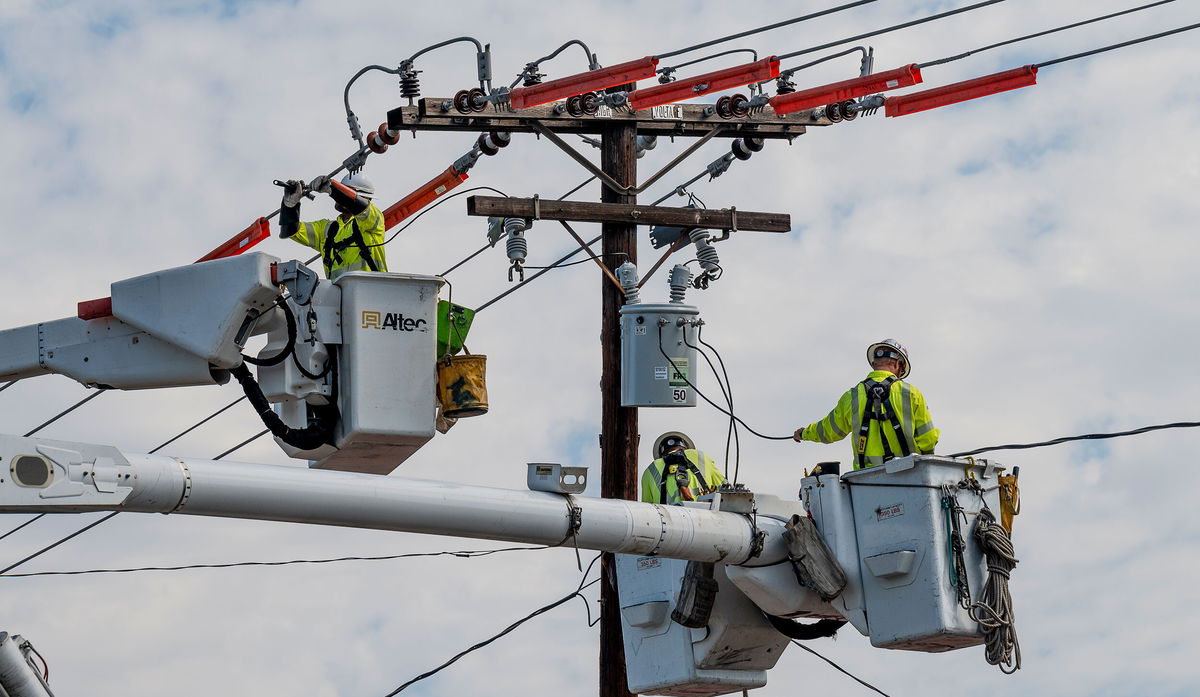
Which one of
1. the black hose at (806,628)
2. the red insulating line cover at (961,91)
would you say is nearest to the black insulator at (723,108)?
the red insulating line cover at (961,91)

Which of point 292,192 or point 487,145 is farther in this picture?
point 487,145

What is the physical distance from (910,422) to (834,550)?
37.4 inches

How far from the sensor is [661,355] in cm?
1516

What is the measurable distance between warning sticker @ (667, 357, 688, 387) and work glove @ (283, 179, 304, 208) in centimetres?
327

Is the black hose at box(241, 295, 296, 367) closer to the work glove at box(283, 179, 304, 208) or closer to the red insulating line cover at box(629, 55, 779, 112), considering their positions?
the work glove at box(283, 179, 304, 208)

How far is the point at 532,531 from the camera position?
11523 millimetres

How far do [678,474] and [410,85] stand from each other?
3230 mm

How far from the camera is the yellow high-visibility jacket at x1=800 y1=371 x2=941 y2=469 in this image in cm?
1336

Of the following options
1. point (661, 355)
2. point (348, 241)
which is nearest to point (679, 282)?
point (661, 355)

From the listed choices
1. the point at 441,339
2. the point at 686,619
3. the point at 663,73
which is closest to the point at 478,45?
the point at 663,73

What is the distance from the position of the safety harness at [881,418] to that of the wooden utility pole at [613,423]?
7.40ft

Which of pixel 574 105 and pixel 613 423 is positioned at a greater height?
pixel 574 105

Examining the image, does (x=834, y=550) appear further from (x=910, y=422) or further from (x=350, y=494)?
(x=350, y=494)

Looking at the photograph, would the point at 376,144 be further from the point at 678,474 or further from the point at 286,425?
the point at 286,425
